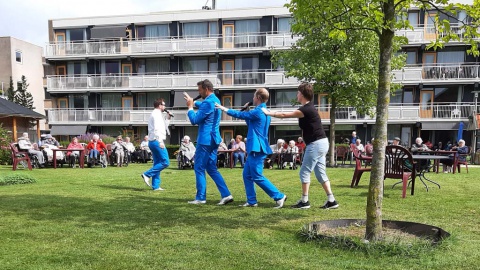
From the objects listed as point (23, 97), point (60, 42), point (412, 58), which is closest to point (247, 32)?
point (412, 58)

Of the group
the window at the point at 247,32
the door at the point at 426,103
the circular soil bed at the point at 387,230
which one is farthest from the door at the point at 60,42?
the circular soil bed at the point at 387,230

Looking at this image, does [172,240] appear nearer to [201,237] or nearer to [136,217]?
[201,237]

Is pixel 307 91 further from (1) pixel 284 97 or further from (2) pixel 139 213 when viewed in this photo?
(1) pixel 284 97

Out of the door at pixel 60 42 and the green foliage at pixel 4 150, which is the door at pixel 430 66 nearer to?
the green foliage at pixel 4 150

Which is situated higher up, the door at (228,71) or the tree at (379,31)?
the door at (228,71)

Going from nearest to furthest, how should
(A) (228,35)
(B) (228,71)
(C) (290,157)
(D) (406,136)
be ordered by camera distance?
1. (C) (290,157)
2. (D) (406,136)
3. (B) (228,71)
4. (A) (228,35)

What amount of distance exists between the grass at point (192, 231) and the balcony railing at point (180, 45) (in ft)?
78.3

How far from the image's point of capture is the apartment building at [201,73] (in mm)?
28172

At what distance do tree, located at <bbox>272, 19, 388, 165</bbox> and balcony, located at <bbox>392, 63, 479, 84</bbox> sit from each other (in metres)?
10.5

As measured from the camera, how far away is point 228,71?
3141 centimetres

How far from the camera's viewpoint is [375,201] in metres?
3.93

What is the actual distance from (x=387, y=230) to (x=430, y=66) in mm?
27497

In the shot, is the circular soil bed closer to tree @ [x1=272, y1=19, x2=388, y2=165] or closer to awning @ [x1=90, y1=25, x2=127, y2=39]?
tree @ [x1=272, y1=19, x2=388, y2=165]

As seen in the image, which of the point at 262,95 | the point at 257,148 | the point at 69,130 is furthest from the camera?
the point at 69,130
